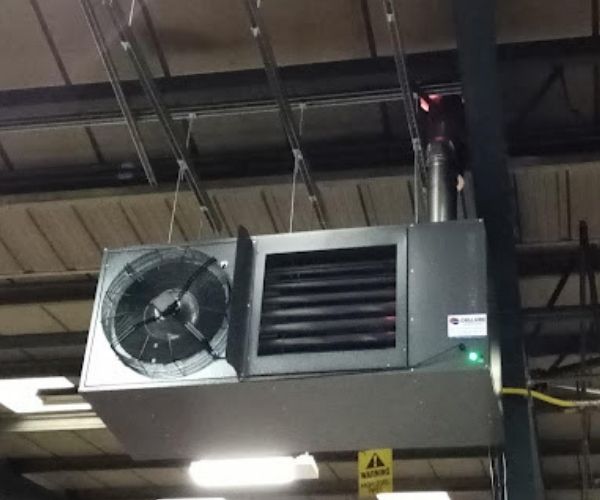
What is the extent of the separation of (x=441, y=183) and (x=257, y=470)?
275cm

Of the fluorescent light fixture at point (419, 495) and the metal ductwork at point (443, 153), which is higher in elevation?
the fluorescent light fixture at point (419, 495)

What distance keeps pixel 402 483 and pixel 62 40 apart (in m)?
4.80

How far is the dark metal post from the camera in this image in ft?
8.28

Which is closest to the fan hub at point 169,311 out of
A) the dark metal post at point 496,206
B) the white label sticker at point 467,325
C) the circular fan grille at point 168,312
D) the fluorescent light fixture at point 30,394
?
the circular fan grille at point 168,312

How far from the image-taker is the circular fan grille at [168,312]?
2.39 meters

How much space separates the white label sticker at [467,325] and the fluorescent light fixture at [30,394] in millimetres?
3469

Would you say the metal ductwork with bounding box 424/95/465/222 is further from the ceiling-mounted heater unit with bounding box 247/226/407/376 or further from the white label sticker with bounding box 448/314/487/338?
the white label sticker with bounding box 448/314/487/338

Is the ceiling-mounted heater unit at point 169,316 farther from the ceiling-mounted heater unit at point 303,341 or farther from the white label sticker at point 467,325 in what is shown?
the white label sticker at point 467,325

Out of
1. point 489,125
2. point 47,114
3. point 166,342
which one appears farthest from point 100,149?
point 489,125

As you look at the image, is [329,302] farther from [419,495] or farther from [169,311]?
[419,495]

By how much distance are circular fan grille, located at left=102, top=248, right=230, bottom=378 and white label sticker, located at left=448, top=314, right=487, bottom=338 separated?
58cm

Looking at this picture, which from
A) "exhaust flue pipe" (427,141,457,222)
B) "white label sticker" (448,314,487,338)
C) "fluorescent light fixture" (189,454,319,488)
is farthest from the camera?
"fluorescent light fixture" (189,454,319,488)

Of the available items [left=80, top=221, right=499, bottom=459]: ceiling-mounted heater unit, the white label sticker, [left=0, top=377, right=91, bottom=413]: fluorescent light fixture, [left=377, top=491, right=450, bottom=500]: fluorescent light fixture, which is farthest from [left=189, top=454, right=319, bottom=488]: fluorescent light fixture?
the white label sticker

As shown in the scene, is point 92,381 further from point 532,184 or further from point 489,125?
point 532,184
